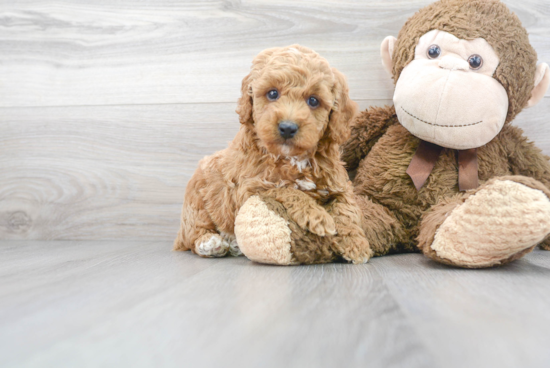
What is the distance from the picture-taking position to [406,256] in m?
1.06

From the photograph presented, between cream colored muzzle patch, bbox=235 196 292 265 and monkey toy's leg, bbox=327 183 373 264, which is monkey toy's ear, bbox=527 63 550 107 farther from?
cream colored muzzle patch, bbox=235 196 292 265

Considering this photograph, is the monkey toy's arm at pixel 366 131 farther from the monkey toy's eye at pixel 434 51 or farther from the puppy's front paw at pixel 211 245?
the puppy's front paw at pixel 211 245

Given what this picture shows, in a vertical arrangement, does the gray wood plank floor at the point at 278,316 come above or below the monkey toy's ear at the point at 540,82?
below

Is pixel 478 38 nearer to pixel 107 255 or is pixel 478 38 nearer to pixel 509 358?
pixel 509 358

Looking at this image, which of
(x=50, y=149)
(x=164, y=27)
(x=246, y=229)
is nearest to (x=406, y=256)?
(x=246, y=229)

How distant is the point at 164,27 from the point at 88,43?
0.94 feet

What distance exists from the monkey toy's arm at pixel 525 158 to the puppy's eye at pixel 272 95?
2.23 ft

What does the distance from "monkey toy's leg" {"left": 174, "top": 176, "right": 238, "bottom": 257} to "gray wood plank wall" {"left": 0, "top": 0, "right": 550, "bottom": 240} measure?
328 millimetres

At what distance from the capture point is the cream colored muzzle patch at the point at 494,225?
77 cm

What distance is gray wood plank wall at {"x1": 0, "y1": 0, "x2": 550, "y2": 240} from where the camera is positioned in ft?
4.58

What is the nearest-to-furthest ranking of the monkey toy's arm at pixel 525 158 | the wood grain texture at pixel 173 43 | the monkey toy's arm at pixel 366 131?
the monkey toy's arm at pixel 525 158, the monkey toy's arm at pixel 366 131, the wood grain texture at pixel 173 43

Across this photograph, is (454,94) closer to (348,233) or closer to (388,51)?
(388,51)

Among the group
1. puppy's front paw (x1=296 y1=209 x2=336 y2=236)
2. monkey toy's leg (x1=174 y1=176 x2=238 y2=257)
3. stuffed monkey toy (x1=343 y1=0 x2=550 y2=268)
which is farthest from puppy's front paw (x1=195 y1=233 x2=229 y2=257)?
stuffed monkey toy (x1=343 y1=0 x2=550 y2=268)

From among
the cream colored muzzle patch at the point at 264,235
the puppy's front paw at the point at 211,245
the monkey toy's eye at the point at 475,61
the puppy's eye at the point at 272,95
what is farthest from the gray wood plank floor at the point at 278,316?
the monkey toy's eye at the point at 475,61
